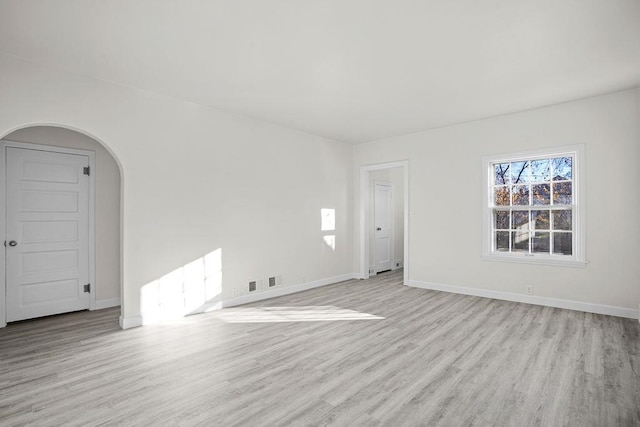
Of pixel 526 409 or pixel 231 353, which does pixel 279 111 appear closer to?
pixel 231 353

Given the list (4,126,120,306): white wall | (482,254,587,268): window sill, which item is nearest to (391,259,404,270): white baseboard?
(482,254,587,268): window sill

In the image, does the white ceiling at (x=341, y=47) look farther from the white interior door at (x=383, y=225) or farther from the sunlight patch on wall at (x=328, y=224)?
the white interior door at (x=383, y=225)

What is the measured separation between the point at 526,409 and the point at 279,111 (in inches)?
169

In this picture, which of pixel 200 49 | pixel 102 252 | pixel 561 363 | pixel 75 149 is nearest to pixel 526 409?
pixel 561 363

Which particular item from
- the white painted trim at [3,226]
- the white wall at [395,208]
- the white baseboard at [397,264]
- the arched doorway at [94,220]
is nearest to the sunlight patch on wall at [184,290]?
the arched doorway at [94,220]

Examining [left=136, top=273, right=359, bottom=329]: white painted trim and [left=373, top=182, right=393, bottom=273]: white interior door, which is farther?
[left=373, top=182, right=393, bottom=273]: white interior door

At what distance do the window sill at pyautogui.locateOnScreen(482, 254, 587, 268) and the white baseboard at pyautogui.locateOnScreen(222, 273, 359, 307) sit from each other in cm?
267

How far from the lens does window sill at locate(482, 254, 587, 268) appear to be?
441 centimetres

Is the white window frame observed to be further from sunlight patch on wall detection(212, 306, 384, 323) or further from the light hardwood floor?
sunlight patch on wall detection(212, 306, 384, 323)

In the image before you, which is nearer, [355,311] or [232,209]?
[355,311]

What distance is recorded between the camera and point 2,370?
2.77 metres

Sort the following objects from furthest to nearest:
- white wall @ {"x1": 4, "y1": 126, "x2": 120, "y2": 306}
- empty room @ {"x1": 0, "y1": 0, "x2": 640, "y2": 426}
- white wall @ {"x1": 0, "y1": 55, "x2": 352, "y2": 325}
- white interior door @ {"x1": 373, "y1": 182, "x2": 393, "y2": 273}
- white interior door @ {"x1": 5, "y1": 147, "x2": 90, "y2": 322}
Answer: white interior door @ {"x1": 373, "y1": 182, "x2": 393, "y2": 273} → white wall @ {"x1": 4, "y1": 126, "x2": 120, "y2": 306} → white interior door @ {"x1": 5, "y1": 147, "x2": 90, "y2": 322} → white wall @ {"x1": 0, "y1": 55, "x2": 352, "y2": 325} → empty room @ {"x1": 0, "y1": 0, "x2": 640, "y2": 426}

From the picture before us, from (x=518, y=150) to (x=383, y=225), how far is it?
330 centimetres

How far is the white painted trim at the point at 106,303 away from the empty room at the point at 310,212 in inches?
1.2
